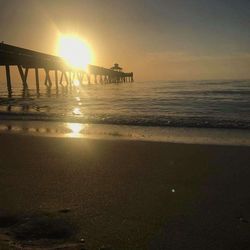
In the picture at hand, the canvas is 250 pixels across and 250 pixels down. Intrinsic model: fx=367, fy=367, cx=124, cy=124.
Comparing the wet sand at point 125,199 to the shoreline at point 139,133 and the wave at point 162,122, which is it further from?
the wave at point 162,122

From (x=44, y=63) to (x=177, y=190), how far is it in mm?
35236

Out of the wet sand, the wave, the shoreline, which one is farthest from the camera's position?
the wave

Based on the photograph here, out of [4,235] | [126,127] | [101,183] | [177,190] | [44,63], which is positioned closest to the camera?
[4,235]

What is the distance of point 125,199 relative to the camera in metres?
3.76

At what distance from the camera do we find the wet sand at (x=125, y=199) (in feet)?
9.36

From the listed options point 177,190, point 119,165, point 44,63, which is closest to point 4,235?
point 177,190

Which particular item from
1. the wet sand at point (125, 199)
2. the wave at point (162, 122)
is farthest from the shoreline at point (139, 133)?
the wet sand at point (125, 199)

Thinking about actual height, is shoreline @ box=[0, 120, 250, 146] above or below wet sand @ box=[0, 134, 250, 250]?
below

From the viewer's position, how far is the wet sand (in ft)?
9.36

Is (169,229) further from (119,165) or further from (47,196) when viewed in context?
(119,165)

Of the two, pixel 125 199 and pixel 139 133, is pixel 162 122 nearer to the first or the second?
pixel 139 133

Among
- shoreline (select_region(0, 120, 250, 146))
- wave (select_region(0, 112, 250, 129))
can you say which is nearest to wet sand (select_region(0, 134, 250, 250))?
shoreline (select_region(0, 120, 250, 146))

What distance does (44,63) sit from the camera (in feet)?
123

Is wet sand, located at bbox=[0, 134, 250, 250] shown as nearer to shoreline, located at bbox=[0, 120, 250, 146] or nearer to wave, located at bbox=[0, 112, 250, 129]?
shoreline, located at bbox=[0, 120, 250, 146]
